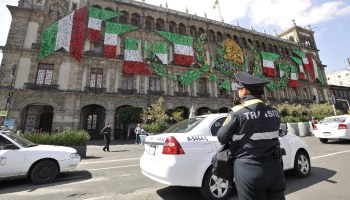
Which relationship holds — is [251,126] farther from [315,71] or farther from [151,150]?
[315,71]

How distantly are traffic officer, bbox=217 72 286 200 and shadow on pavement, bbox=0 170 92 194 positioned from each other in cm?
499

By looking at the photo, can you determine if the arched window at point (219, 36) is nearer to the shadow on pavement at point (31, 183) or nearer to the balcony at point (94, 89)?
the balcony at point (94, 89)

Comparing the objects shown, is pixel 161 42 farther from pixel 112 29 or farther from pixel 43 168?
pixel 43 168

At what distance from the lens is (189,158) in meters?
3.38

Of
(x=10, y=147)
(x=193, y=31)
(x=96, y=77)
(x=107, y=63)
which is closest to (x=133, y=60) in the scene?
(x=107, y=63)

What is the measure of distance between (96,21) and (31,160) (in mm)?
20851

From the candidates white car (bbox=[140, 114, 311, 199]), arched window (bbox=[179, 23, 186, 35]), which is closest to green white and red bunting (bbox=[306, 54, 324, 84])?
arched window (bbox=[179, 23, 186, 35])

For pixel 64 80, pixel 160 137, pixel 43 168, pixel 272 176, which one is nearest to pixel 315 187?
pixel 272 176

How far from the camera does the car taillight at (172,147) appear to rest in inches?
132

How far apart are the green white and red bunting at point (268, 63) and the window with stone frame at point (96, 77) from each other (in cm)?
2553

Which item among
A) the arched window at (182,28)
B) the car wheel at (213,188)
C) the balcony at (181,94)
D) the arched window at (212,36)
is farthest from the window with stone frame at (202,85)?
the car wheel at (213,188)

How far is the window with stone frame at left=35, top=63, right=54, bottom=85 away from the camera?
19516 millimetres

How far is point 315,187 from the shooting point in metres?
4.06

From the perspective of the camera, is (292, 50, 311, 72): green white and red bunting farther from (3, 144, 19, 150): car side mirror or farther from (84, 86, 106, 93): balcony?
(3, 144, 19, 150): car side mirror
